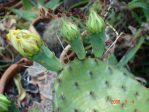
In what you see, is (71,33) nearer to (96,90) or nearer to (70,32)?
(70,32)

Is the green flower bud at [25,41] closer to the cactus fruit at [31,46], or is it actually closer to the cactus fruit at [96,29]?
the cactus fruit at [31,46]

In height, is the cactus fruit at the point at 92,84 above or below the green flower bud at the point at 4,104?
below

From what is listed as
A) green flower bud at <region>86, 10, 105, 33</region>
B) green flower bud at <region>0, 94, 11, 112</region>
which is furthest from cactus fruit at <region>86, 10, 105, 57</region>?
green flower bud at <region>0, 94, 11, 112</region>

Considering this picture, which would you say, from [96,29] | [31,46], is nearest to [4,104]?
[31,46]

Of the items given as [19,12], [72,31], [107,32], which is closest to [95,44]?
[72,31]

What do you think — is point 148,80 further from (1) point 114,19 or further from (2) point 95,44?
(2) point 95,44

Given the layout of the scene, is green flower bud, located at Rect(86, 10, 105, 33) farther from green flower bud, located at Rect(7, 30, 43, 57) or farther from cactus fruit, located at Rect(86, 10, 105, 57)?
green flower bud, located at Rect(7, 30, 43, 57)

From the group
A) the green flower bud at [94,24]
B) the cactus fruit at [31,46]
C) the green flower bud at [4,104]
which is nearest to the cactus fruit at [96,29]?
the green flower bud at [94,24]
